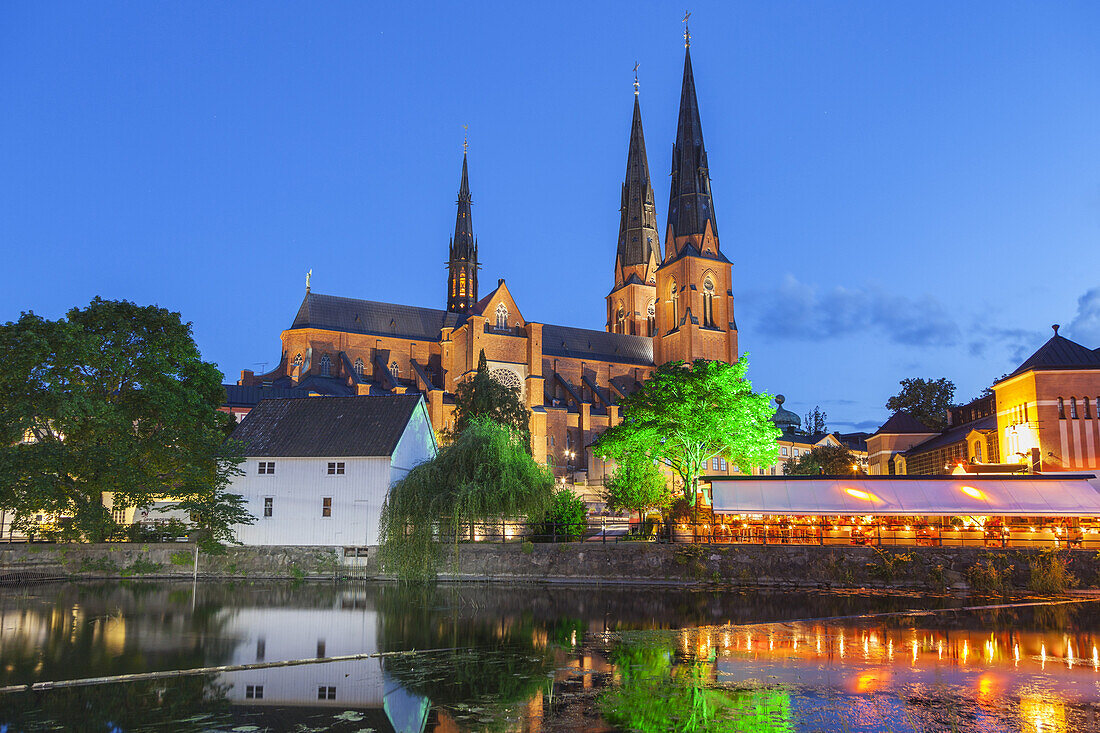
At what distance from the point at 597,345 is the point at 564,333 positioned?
4212 mm

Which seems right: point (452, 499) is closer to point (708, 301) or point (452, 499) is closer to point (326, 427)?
point (326, 427)

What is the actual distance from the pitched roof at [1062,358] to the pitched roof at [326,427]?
33657mm

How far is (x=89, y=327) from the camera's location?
35.3 m

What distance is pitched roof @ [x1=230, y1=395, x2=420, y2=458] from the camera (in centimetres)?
3622

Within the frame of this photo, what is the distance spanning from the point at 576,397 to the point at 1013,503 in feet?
173

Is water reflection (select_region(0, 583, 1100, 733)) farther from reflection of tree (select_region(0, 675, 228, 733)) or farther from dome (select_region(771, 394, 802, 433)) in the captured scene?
dome (select_region(771, 394, 802, 433))

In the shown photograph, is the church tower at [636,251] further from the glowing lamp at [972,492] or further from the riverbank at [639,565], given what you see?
the riverbank at [639,565]

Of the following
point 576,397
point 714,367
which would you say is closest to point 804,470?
point 576,397

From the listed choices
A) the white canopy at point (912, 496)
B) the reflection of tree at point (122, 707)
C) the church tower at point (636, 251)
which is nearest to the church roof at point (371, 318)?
the church tower at point (636, 251)

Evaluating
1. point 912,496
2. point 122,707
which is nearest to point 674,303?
point 912,496

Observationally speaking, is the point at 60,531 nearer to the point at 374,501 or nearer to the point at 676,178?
the point at 374,501

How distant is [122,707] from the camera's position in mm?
11477

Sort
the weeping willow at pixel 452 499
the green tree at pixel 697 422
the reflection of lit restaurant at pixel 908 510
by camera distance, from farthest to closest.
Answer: the green tree at pixel 697 422, the weeping willow at pixel 452 499, the reflection of lit restaurant at pixel 908 510

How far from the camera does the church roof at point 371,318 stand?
3204 inches
